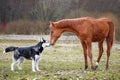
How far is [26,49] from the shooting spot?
14.1m

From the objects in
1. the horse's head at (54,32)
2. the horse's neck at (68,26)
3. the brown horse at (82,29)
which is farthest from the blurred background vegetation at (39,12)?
the horse's head at (54,32)

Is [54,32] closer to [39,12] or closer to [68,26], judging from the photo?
[68,26]

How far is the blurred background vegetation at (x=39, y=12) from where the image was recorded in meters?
34.9

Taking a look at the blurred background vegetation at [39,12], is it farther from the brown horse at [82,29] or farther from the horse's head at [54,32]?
the horse's head at [54,32]

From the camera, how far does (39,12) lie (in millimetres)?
38875

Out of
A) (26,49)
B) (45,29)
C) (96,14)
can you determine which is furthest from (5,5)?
(26,49)

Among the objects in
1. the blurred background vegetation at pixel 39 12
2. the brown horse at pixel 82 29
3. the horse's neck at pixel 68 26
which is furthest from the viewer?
the blurred background vegetation at pixel 39 12

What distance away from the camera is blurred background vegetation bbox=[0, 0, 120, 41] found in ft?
114

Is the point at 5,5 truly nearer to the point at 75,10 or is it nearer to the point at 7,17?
the point at 7,17

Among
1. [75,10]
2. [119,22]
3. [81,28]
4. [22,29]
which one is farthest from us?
[22,29]

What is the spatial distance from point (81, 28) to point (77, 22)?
31 centimetres

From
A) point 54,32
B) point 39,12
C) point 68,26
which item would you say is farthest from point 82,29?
point 39,12

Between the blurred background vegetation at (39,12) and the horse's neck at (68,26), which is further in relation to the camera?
the blurred background vegetation at (39,12)

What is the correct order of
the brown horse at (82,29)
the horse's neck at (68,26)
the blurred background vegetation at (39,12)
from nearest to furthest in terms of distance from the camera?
the brown horse at (82,29)
the horse's neck at (68,26)
the blurred background vegetation at (39,12)
